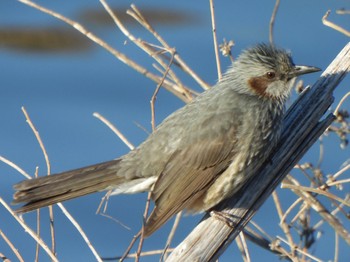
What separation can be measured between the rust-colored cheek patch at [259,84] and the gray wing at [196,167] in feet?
1.38

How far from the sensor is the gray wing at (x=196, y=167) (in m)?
7.38

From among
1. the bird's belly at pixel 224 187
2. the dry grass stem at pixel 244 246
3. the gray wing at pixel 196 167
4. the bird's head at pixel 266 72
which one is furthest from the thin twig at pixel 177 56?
the dry grass stem at pixel 244 246

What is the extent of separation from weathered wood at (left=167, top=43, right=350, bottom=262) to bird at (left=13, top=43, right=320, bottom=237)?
9 centimetres

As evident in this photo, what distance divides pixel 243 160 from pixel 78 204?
12.7 ft

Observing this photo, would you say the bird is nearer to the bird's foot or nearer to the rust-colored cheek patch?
the rust-colored cheek patch

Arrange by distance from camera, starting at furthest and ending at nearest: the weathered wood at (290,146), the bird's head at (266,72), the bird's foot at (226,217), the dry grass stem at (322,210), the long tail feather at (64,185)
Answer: the bird's head at (266,72), the dry grass stem at (322,210), the long tail feather at (64,185), the weathered wood at (290,146), the bird's foot at (226,217)

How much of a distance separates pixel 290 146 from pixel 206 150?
0.59 meters

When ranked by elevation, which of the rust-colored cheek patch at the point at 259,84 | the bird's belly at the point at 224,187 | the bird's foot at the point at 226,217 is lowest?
the bird's foot at the point at 226,217

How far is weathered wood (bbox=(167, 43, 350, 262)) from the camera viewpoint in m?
6.92

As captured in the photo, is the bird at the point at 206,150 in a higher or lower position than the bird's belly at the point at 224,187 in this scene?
higher

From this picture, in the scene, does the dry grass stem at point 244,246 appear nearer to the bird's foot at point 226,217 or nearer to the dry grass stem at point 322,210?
the bird's foot at point 226,217

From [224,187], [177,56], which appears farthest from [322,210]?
[177,56]

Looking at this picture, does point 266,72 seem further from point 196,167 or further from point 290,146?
point 196,167

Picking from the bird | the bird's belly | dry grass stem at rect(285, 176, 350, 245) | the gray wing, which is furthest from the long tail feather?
dry grass stem at rect(285, 176, 350, 245)
